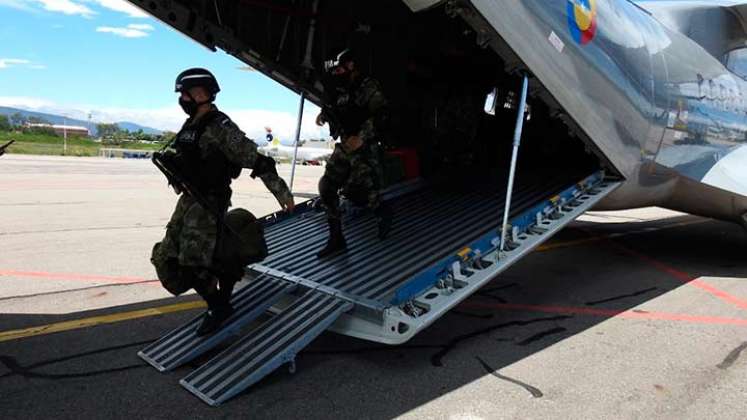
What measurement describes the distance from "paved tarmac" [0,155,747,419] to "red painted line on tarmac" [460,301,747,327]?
0.02 meters

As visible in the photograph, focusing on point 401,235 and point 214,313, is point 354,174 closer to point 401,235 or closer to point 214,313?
point 401,235

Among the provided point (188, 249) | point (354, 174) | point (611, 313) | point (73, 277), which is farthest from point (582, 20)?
point (73, 277)

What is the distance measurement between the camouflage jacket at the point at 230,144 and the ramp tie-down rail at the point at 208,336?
35.1 inches

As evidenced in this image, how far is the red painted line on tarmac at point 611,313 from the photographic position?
16.7ft

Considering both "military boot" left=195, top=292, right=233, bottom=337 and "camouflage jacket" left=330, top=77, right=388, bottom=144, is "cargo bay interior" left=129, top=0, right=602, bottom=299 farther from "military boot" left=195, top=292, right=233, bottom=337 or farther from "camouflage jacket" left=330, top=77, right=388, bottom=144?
"camouflage jacket" left=330, top=77, right=388, bottom=144

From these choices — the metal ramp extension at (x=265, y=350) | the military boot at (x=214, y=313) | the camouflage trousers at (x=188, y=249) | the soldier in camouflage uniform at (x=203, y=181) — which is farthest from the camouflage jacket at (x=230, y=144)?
the military boot at (x=214, y=313)

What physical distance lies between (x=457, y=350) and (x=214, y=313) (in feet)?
5.70

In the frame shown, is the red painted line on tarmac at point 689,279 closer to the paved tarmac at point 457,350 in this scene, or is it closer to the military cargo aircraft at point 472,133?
the paved tarmac at point 457,350

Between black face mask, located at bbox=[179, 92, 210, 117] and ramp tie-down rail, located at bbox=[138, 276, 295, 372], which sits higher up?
black face mask, located at bbox=[179, 92, 210, 117]

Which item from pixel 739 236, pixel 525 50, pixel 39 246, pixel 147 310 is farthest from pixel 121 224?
pixel 739 236

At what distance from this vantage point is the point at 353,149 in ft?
16.9

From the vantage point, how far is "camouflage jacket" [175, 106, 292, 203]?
3689mm

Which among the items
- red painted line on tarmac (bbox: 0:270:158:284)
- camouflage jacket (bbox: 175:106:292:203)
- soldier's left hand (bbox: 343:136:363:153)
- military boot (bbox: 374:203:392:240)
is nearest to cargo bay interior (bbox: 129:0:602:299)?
military boot (bbox: 374:203:392:240)

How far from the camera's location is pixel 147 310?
4945mm
